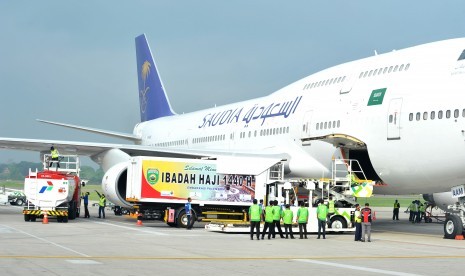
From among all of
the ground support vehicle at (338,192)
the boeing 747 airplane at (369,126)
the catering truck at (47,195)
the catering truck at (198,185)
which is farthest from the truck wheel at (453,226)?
the catering truck at (47,195)

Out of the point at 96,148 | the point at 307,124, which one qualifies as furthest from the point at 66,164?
the point at 307,124

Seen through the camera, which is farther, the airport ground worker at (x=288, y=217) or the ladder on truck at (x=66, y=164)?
the ladder on truck at (x=66, y=164)

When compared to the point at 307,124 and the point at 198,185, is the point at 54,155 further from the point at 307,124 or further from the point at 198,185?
the point at 307,124

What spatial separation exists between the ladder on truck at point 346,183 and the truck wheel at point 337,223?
1.93 feet

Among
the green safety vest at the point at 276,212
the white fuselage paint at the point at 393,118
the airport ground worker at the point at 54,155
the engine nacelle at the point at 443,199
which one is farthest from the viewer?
the engine nacelle at the point at 443,199

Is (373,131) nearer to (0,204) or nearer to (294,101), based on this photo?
(294,101)

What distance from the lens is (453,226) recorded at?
67.2 feet

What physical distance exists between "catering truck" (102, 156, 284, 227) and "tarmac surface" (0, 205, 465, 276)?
281 cm

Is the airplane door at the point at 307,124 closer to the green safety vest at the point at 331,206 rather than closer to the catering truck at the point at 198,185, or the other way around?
the catering truck at the point at 198,185

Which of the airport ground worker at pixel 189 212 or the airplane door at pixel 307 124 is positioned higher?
the airplane door at pixel 307 124

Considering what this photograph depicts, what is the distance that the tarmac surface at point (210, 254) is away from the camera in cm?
1220

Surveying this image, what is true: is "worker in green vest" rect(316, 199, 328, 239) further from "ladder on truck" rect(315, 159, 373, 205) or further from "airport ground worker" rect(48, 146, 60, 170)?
"airport ground worker" rect(48, 146, 60, 170)

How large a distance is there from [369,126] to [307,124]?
11.2 ft

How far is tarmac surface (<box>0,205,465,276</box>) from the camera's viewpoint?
40.0 feet
